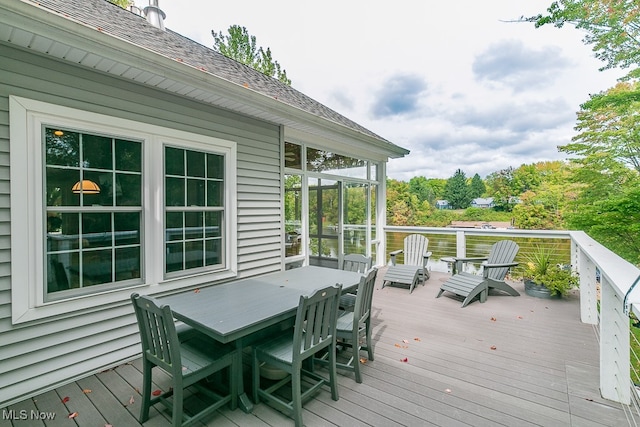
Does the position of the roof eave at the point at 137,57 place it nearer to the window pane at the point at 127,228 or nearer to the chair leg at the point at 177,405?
the window pane at the point at 127,228

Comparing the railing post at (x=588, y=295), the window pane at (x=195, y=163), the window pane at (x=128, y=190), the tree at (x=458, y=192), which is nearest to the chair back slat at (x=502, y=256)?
the railing post at (x=588, y=295)

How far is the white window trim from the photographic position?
2.28 meters

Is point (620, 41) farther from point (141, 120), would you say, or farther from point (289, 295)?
point (141, 120)

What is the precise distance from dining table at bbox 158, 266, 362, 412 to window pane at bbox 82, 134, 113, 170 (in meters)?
1.44

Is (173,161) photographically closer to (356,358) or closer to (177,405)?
(177,405)

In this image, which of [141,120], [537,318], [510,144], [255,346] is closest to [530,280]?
[537,318]

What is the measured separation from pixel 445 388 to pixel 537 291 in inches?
143

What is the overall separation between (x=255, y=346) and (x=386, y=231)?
580cm

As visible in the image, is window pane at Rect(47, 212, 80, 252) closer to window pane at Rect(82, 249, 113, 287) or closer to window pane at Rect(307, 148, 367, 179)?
window pane at Rect(82, 249, 113, 287)

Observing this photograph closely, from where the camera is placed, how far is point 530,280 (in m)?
5.00

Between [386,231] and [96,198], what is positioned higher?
[96,198]

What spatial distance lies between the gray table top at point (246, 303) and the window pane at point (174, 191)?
3.75 feet

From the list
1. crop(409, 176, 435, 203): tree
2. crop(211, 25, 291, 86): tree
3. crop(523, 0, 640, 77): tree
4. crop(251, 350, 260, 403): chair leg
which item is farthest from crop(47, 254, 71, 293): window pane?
crop(409, 176, 435, 203): tree

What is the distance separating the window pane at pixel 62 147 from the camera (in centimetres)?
250
